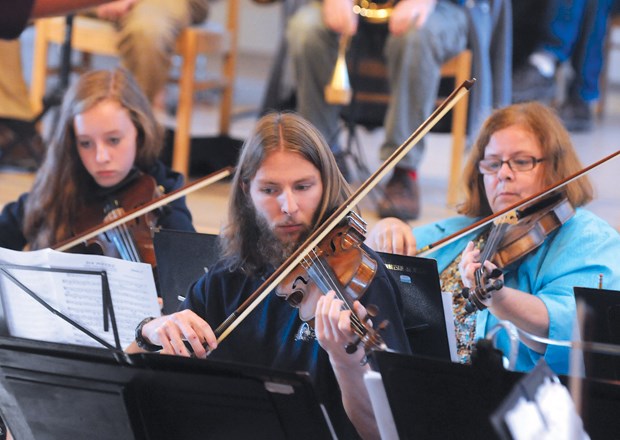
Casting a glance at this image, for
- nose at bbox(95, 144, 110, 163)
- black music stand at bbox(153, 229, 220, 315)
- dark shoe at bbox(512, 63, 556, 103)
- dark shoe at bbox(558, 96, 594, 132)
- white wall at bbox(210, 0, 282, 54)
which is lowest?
black music stand at bbox(153, 229, 220, 315)

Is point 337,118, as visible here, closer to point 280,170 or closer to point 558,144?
point 558,144

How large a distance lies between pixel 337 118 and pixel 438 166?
97cm

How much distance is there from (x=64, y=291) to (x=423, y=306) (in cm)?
62

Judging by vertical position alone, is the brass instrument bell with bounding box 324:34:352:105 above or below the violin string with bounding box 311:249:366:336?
above

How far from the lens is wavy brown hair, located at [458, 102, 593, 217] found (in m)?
1.93

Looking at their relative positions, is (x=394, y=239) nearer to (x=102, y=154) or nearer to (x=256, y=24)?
(x=102, y=154)

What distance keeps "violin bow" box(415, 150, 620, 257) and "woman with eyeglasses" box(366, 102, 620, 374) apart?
4cm

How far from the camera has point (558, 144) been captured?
195 cm

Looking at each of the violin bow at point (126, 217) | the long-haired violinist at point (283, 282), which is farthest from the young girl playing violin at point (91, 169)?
the long-haired violinist at point (283, 282)

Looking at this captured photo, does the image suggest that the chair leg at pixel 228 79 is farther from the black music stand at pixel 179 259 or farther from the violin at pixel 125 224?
the black music stand at pixel 179 259

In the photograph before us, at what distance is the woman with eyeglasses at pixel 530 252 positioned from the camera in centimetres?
173

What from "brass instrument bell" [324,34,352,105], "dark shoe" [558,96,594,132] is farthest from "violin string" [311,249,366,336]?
"dark shoe" [558,96,594,132]

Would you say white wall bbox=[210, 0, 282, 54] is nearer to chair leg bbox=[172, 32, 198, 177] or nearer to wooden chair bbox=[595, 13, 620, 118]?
wooden chair bbox=[595, 13, 620, 118]

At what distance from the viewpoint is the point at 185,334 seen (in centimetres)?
153
